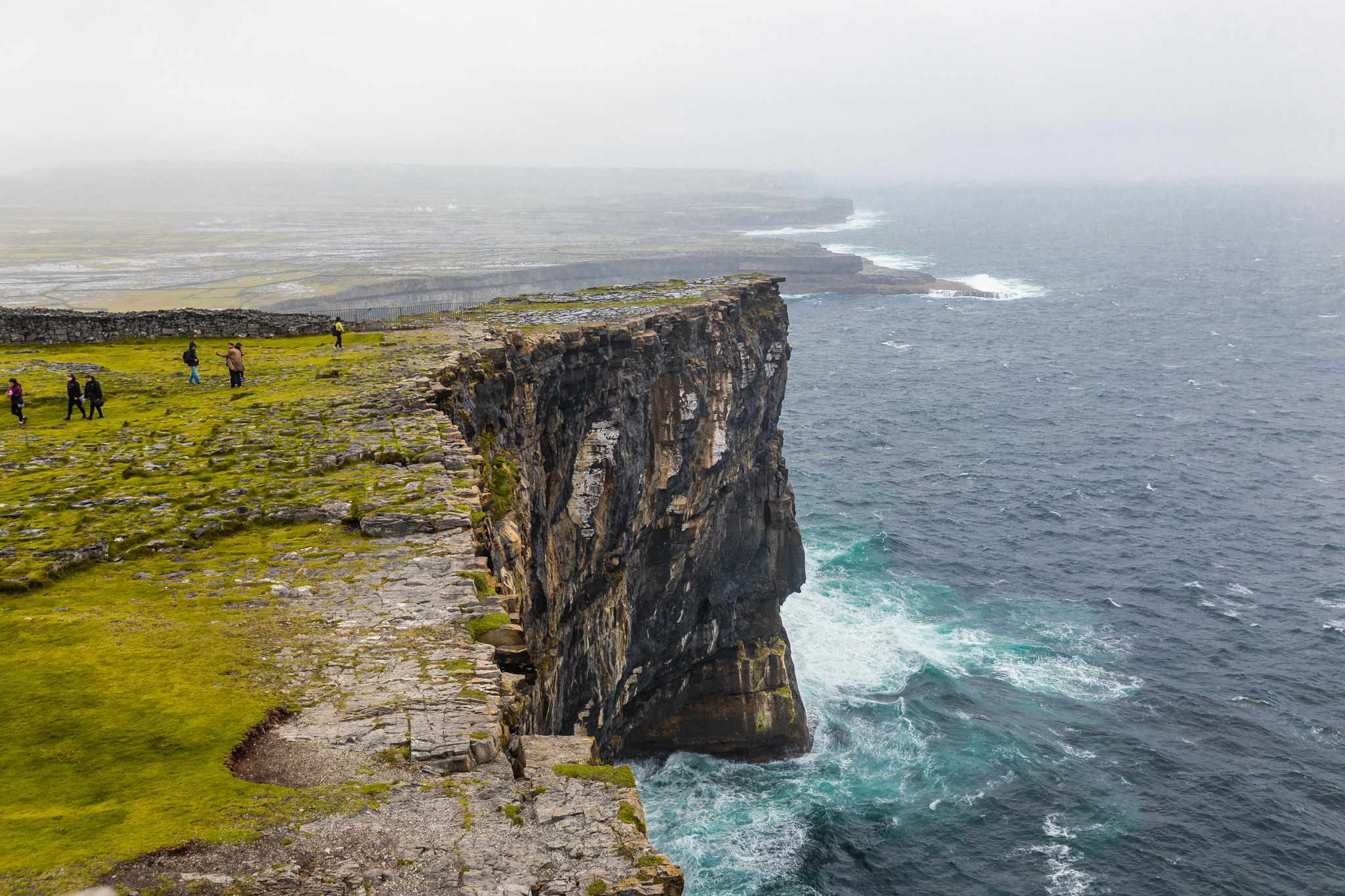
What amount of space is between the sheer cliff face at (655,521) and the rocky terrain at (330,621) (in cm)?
31

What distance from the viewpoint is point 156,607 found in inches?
727

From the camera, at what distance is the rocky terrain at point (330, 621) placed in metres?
12.4

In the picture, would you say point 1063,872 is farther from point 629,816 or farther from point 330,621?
point 330,621

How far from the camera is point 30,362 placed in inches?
1551

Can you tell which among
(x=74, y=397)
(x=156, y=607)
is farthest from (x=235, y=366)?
(x=156, y=607)

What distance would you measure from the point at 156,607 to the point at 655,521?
39606 mm

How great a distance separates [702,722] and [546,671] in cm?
2969

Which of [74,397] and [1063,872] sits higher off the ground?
[74,397]

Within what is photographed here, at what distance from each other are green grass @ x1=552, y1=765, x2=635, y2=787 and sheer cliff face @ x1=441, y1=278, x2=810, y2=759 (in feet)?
41.7

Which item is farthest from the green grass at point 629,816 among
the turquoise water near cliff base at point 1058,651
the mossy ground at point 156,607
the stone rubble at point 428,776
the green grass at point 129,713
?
the turquoise water near cliff base at point 1058,651

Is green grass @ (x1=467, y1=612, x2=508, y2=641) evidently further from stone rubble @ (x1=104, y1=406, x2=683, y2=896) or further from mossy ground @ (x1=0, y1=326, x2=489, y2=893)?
mossy ground @ (x1=0, y1=326, x2=489, y2=893)

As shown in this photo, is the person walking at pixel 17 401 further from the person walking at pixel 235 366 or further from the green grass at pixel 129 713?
the green grass at pixel 129 713

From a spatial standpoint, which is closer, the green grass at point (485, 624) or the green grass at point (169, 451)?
the green grass at point (485, 624)

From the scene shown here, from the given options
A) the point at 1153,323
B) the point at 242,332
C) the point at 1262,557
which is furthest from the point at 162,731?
the point at 1153,323
